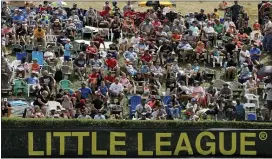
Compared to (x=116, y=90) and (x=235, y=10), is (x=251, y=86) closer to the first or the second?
(x=116, y=90)

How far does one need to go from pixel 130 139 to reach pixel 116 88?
468cm

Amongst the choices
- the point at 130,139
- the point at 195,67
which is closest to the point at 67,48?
the point at 195,67

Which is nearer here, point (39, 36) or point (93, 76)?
→ point (93, 76)

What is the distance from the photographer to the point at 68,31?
3403 cm

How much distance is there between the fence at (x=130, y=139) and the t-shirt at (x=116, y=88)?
4.28 meters

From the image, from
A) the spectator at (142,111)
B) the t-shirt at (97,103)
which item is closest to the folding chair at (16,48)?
the t-shirt at (97,103)

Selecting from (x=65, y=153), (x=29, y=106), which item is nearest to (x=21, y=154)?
(x=65, y=153)

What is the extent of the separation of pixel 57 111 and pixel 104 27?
874 centimetres

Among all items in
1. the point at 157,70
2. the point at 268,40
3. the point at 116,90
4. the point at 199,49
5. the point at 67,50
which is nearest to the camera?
the point at 116,90

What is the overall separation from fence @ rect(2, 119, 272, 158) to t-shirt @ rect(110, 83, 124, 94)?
428 centimetres

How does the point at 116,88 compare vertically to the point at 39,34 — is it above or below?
below

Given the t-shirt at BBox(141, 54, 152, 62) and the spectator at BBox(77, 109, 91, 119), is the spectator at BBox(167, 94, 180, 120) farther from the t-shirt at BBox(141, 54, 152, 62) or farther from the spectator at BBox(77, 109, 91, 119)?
the t-shirt at BBox(141, 54, 152, 62)

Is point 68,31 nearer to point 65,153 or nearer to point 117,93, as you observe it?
point 117,93

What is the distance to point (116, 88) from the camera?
96.1ft
